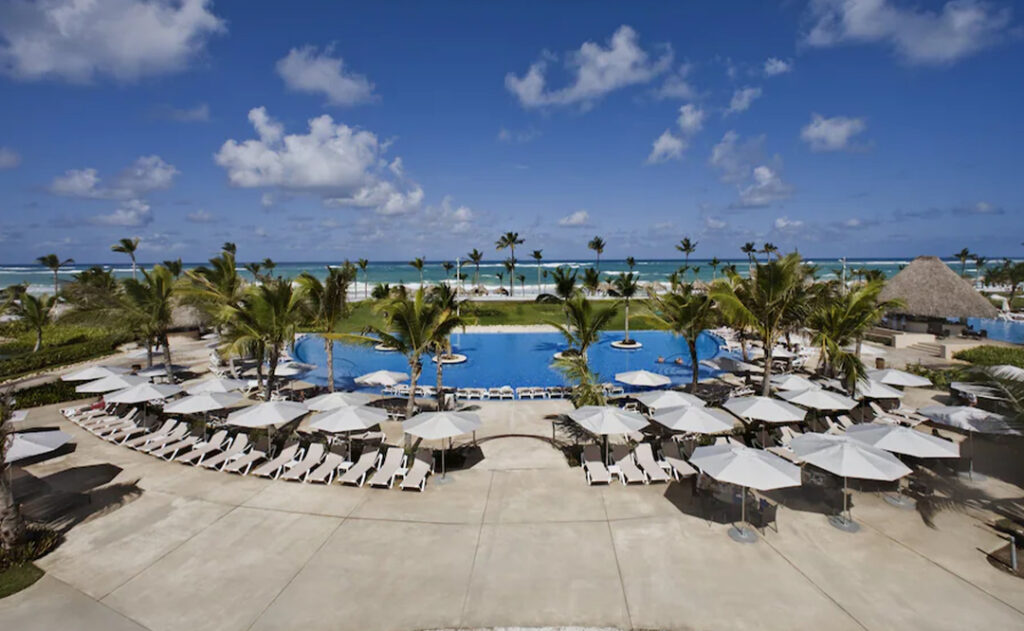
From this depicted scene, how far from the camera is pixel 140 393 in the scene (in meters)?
13.7

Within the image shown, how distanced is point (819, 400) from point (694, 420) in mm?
4467

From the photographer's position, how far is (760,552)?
26.1 feet

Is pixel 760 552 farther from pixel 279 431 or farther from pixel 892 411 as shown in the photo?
pixel 279 431

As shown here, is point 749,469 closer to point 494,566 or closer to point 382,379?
point 494,566

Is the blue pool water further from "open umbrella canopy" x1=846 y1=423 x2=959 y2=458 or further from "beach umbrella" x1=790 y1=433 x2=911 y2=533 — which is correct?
"beach umbrella" x1=790 y1=433 x2=911 y2=533

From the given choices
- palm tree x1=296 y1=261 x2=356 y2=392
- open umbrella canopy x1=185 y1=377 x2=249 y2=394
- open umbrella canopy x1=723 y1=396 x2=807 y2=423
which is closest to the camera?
open umbrella canopy x1=723 y1=396 x2=807 y2=423

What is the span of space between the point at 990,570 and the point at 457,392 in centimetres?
1401

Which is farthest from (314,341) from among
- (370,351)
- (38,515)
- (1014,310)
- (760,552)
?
(1014,310)

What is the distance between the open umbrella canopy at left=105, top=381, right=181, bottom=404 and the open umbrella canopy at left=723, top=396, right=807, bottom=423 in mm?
16098

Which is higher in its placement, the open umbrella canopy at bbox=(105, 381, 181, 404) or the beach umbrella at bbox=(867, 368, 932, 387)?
the beach umbrella at bbox=(867, 368, 932, 387)

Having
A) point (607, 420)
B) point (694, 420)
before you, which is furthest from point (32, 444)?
point (694, 420)

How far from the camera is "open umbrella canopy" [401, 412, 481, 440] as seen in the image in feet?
34.0

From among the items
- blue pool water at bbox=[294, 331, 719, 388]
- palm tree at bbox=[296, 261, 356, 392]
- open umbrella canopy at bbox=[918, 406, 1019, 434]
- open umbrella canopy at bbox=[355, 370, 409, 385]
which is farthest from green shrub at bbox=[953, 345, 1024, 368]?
palm tree at bbox=[296, 261, 356, 392]

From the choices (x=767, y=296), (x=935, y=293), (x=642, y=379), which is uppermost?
(x=935, y=293)
